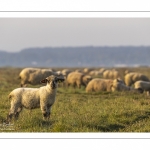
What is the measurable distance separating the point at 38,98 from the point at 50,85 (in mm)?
628

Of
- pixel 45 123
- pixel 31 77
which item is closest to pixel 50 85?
pixel 45 123

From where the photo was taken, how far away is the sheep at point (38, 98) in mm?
13273

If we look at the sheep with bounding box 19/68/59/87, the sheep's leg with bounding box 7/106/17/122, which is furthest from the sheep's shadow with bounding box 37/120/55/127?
the sheep with bounding box 19/68/59/87

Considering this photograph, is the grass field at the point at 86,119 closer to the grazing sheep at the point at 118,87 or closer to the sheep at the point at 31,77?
the grazing sheep at the point at 118,87

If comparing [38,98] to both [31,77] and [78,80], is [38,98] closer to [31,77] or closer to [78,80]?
[31,77]

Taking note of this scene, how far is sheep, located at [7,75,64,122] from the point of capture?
1327cm

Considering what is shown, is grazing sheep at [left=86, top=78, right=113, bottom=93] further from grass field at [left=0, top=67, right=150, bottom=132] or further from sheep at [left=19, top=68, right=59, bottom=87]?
grass field at [left=0, top=67, right=150, bottom=132]

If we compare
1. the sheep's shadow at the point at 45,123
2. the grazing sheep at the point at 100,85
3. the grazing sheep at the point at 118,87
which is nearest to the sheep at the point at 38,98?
the sheep's shadow at the point at 45,123

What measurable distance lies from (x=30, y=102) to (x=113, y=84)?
1310 centimetres

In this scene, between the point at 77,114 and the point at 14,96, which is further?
the point at 77,114

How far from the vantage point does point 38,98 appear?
1349cm
